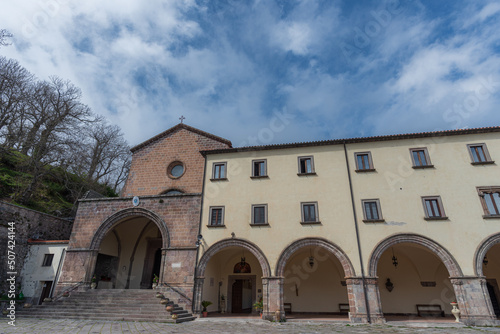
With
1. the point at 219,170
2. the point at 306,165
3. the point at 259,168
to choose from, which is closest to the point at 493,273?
the point at 306,165

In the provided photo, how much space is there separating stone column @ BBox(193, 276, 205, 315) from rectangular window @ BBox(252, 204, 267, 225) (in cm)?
407

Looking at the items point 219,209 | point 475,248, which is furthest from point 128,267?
point 475,248

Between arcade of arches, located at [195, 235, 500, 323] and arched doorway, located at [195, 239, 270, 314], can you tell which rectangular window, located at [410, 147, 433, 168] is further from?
arched doorway, located at [195, 239, 270, 314]

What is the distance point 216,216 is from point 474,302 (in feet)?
40.8

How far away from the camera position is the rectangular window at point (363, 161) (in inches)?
583

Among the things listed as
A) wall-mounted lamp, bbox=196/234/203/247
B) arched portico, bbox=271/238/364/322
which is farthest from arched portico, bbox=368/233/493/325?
wall-mounted lamp, bbox=196/234/203/247

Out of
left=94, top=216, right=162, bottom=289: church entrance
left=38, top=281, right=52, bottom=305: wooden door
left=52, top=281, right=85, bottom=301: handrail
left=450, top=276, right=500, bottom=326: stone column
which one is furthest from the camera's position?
left=94, top=216, right=162, bottom=289: church entrance

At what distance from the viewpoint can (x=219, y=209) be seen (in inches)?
607

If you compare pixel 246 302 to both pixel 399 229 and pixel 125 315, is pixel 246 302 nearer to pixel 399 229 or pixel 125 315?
pixel 125 315

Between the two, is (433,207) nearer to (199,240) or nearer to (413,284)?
(413,284)

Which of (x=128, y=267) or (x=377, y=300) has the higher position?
(x=128, y=267)

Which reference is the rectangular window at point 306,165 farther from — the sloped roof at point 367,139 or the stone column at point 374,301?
the stone column at point 374,301

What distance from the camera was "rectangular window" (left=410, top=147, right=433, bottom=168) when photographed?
14.3m

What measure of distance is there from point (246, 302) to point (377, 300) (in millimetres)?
12577
